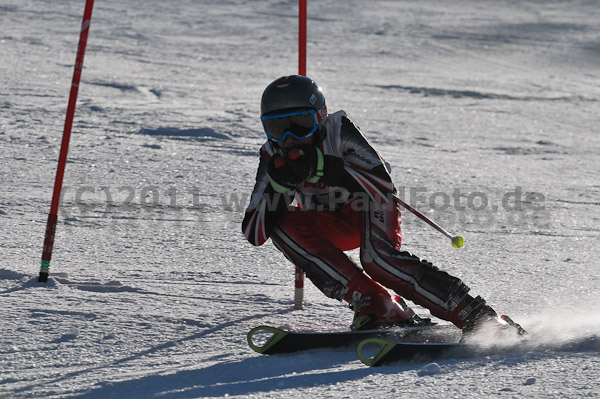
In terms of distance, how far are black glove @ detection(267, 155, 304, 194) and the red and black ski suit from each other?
0.11 metres

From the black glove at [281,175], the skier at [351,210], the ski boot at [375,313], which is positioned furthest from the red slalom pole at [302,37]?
the ski boot at [375,313]

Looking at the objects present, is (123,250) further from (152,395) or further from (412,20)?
(412,20)

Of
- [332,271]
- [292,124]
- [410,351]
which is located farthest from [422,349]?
[292,124]

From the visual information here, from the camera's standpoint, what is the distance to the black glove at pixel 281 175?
122 inches

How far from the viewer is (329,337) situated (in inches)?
119

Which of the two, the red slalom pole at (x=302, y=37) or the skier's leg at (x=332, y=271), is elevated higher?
the red slalom pole at (x=302, y=37)

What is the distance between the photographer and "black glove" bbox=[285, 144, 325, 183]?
3.06 meters

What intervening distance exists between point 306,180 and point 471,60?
413 inches

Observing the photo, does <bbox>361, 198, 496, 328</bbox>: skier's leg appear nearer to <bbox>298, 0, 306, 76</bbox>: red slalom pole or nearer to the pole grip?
the pole grip

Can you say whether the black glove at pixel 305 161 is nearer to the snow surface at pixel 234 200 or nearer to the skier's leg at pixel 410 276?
the skier's leg at pixel 410 276

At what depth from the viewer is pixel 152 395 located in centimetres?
248

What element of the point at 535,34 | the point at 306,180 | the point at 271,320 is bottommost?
the point at 271,320

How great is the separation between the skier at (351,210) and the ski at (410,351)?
0.62 feet

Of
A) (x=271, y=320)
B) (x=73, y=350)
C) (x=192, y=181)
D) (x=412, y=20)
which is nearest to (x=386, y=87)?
(x=192, y=181)
